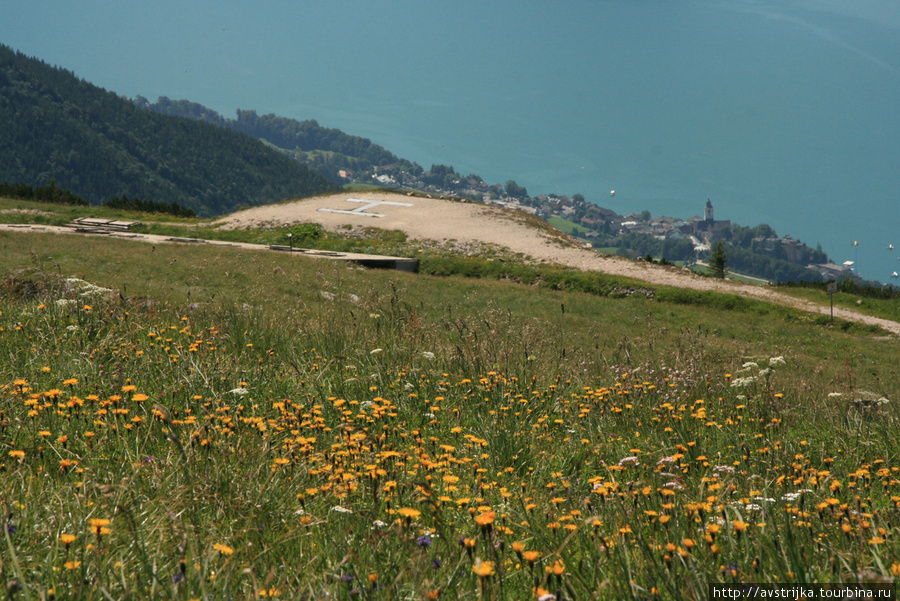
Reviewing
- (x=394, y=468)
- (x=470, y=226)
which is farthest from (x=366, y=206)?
(x=394, y=468)

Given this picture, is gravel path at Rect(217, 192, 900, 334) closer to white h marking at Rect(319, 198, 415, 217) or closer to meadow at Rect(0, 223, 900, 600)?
white h marking at Rect(319, 198, 415, 217)

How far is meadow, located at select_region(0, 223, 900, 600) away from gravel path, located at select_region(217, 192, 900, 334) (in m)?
19.6

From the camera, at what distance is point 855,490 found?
3762mm

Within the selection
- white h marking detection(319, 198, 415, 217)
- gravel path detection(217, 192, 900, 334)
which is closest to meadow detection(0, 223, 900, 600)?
gravel path detection(217, 192, 900, 334)

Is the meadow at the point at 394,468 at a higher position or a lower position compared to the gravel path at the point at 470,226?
lower

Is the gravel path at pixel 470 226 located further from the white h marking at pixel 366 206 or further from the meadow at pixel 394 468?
the meadow at pixel 394 468

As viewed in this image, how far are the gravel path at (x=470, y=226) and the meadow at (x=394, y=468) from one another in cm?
1964

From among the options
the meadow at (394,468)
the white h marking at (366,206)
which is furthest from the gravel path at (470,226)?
the meadow at (394,468)

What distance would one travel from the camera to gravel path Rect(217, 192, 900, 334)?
27688 mm

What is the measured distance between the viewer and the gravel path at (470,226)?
2769 cm

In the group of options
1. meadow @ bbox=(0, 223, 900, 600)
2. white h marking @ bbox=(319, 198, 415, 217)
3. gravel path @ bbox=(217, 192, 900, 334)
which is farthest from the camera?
white h marking @ bbox=(319, 198, 415, 217)

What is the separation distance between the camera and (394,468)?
12.1ft

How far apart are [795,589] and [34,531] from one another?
11.1 ft

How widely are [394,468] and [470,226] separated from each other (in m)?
35.8
